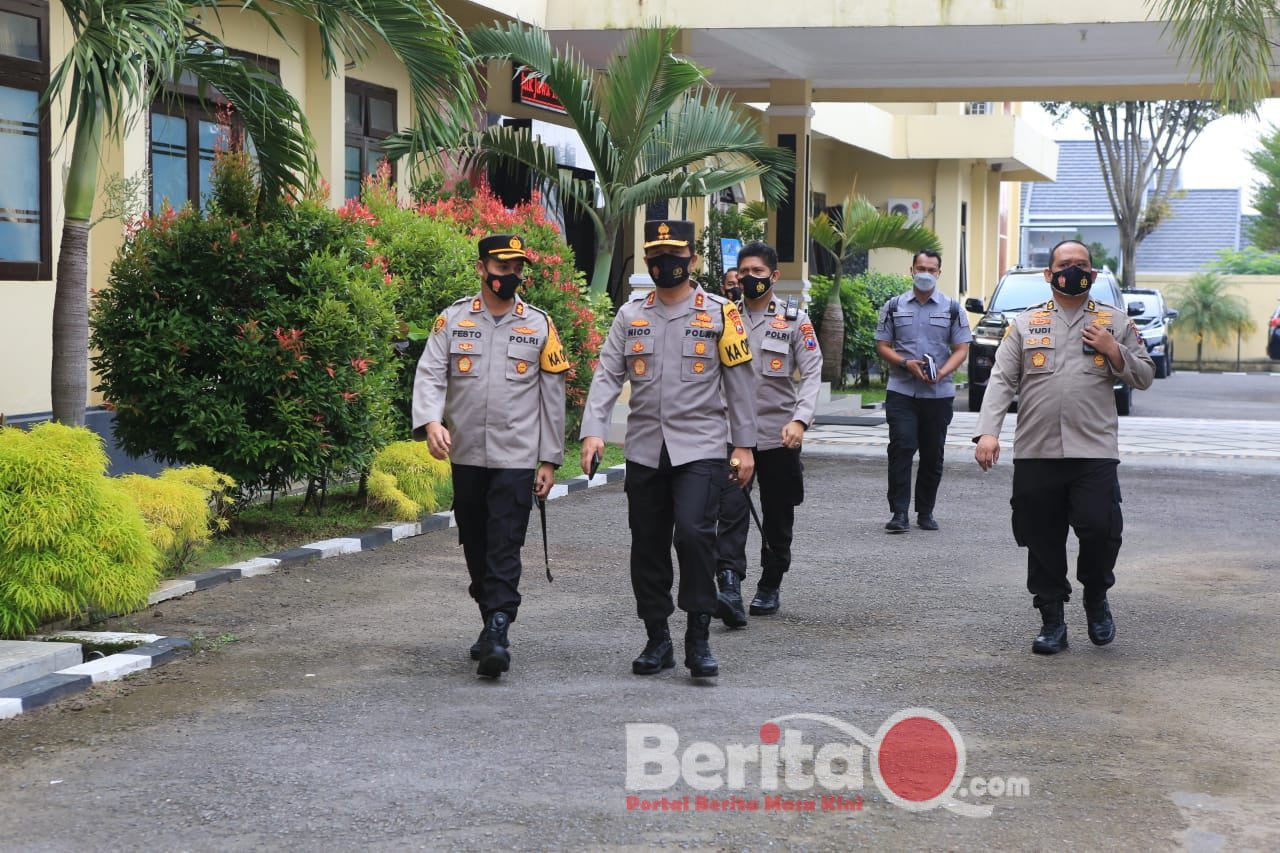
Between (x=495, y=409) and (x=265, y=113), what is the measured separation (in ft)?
12.3

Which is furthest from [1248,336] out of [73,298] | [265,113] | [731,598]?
[73,298]

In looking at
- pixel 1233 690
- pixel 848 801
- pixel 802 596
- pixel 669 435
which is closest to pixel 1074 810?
pixel 848 801

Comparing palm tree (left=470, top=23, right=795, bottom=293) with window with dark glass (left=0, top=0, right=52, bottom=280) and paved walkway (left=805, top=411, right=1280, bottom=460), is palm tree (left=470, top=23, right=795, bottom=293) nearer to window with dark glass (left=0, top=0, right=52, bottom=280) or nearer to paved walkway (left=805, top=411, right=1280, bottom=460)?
paved walkway (left=805, top=411, right=1280, bottom=460)

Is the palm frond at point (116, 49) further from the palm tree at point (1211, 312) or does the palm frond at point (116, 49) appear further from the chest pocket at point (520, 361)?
the palm tree at point (1211, 312)

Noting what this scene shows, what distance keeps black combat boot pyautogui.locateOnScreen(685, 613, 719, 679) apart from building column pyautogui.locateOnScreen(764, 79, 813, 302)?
13743 millimetres

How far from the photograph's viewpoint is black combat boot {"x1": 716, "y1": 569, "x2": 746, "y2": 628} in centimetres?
765

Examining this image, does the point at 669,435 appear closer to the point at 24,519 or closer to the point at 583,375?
the point at 24,519

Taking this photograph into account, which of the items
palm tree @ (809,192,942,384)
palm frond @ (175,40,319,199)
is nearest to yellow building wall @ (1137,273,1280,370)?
palm tree @ (809,192,942,384)

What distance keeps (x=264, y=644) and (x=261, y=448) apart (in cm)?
252

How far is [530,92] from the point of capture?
1953cm

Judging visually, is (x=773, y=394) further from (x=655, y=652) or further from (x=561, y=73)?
(x=561, y=73)

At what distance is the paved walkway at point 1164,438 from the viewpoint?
1592 centimetres

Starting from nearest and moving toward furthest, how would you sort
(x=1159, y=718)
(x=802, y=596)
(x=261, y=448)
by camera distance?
(x=1159, y=718), (x=802, y=596), (x=261, y=448)

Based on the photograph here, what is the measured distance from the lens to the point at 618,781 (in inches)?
203
